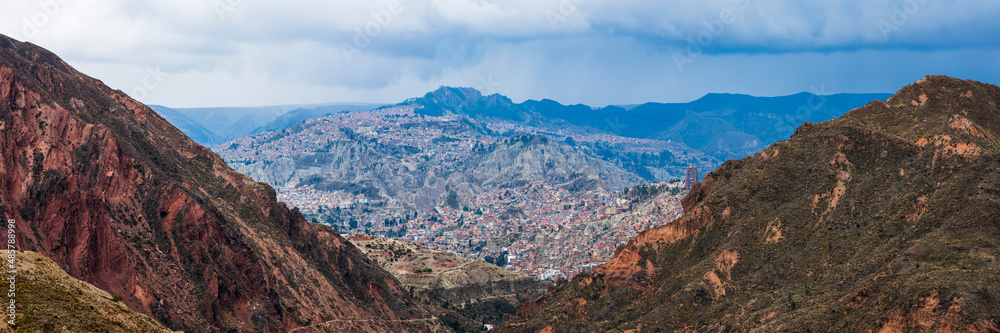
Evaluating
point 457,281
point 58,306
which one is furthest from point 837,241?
point 457,281

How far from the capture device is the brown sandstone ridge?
59531 mm

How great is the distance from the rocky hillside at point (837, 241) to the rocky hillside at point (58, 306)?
35698 millimetres

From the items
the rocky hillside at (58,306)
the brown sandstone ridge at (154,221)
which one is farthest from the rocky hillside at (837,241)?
the rocky hillside at (58,306)

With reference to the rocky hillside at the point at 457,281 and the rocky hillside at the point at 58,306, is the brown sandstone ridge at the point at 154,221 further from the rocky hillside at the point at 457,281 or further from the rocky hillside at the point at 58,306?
the rocky hillside at the point at 457,281

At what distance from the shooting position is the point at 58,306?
32719mm

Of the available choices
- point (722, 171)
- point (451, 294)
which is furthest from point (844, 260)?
point (451, 294)

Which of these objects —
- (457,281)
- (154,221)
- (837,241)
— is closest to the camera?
(837,241)

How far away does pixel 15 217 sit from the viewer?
2205 inches

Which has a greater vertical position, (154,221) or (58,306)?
(58,306)

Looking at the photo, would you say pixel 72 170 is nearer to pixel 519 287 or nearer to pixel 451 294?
pixel 451 294

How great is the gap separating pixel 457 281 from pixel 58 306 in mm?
96556

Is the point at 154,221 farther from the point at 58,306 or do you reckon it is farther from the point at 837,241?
the point at 837,241

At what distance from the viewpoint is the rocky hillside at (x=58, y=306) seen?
1220 inches

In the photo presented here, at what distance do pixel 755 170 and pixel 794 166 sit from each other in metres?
3.47
